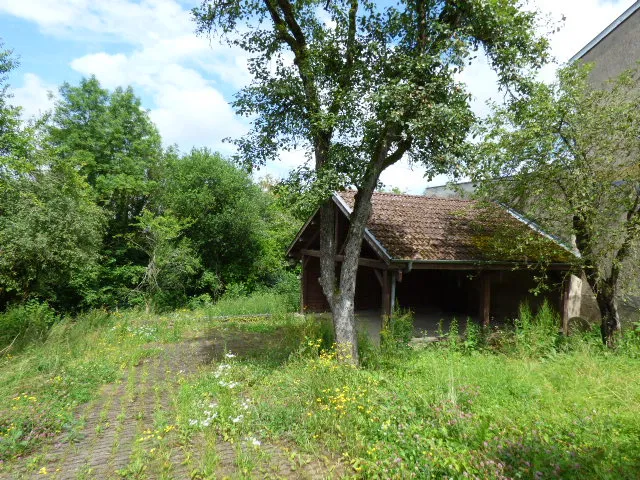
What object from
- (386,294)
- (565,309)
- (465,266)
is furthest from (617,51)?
(386,294)

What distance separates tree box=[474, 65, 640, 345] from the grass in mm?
1803

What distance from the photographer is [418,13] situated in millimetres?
6621

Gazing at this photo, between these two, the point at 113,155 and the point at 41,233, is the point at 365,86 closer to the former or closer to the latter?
the point at 41,233

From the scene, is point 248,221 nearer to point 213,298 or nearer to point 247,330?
point 213,298

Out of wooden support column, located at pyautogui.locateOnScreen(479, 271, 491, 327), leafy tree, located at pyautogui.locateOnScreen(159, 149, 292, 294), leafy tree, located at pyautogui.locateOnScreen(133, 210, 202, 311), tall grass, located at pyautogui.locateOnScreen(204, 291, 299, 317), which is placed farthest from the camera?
leafy tree, located at pyautogui.locateOnScreen(159, 149, 292, 294)

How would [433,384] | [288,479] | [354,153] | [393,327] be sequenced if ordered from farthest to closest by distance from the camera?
[393,327]
[354,153]
[433,384]
[288,479]

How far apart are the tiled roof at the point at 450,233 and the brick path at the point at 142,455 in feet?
16.7

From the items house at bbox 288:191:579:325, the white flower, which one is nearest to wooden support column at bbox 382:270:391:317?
house at bbox 288:191:579:325

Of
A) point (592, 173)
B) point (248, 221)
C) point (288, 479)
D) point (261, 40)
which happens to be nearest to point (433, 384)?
point (288, 479)

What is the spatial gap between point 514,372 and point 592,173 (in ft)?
13.5

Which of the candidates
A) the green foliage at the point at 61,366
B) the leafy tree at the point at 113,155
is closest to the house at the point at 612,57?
the green foliage at the point at 61,366

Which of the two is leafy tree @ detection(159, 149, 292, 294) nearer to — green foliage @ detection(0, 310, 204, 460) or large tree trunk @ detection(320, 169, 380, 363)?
green foliage @ detection(0, 310, 204, 460)

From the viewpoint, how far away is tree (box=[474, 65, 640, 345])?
23.7 ft

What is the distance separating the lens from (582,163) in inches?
289
